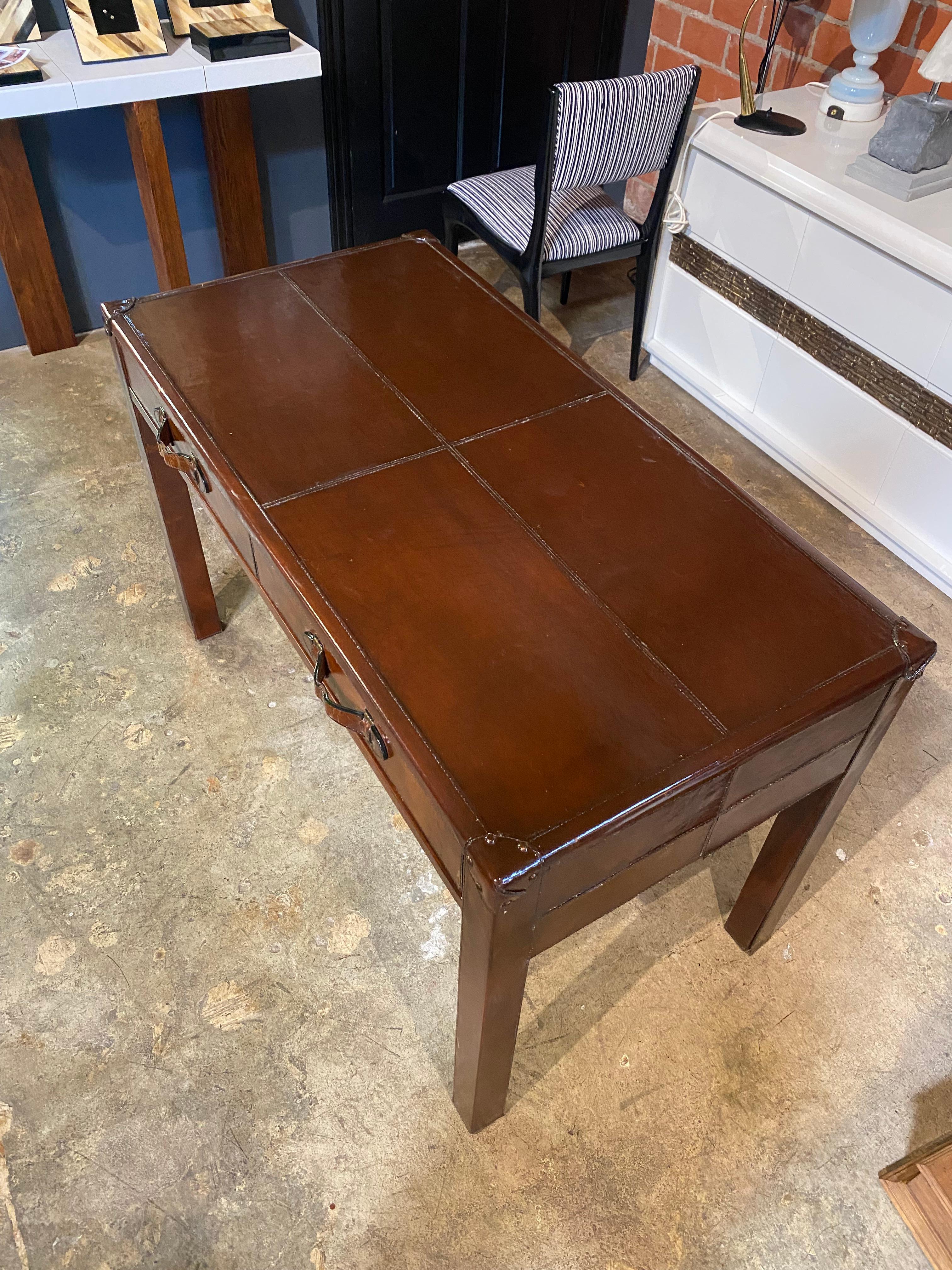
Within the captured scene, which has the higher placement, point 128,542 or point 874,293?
point 874,293

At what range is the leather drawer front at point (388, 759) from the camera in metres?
1.02

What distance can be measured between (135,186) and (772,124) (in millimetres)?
1850

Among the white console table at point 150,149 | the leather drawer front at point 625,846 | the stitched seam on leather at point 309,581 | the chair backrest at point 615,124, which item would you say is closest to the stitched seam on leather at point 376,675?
the stitched seam on leather at point 309,581

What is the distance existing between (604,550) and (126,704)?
1.20 meters

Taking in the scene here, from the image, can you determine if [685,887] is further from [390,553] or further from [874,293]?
[874,293]

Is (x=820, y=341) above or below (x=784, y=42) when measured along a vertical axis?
below

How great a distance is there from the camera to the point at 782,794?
1191mm

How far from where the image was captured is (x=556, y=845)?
929 mm

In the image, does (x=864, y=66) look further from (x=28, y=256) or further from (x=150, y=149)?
(x=28, y=256)

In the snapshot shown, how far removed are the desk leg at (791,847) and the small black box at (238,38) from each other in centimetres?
227

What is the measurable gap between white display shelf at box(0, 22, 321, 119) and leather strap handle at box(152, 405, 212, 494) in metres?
1.18

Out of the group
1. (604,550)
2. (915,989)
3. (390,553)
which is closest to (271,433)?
(390,553)

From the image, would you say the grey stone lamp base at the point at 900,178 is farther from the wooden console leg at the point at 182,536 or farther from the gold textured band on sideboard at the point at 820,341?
the wooden console leg at the point at 182,536

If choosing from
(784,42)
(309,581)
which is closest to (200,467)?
(309,581)
